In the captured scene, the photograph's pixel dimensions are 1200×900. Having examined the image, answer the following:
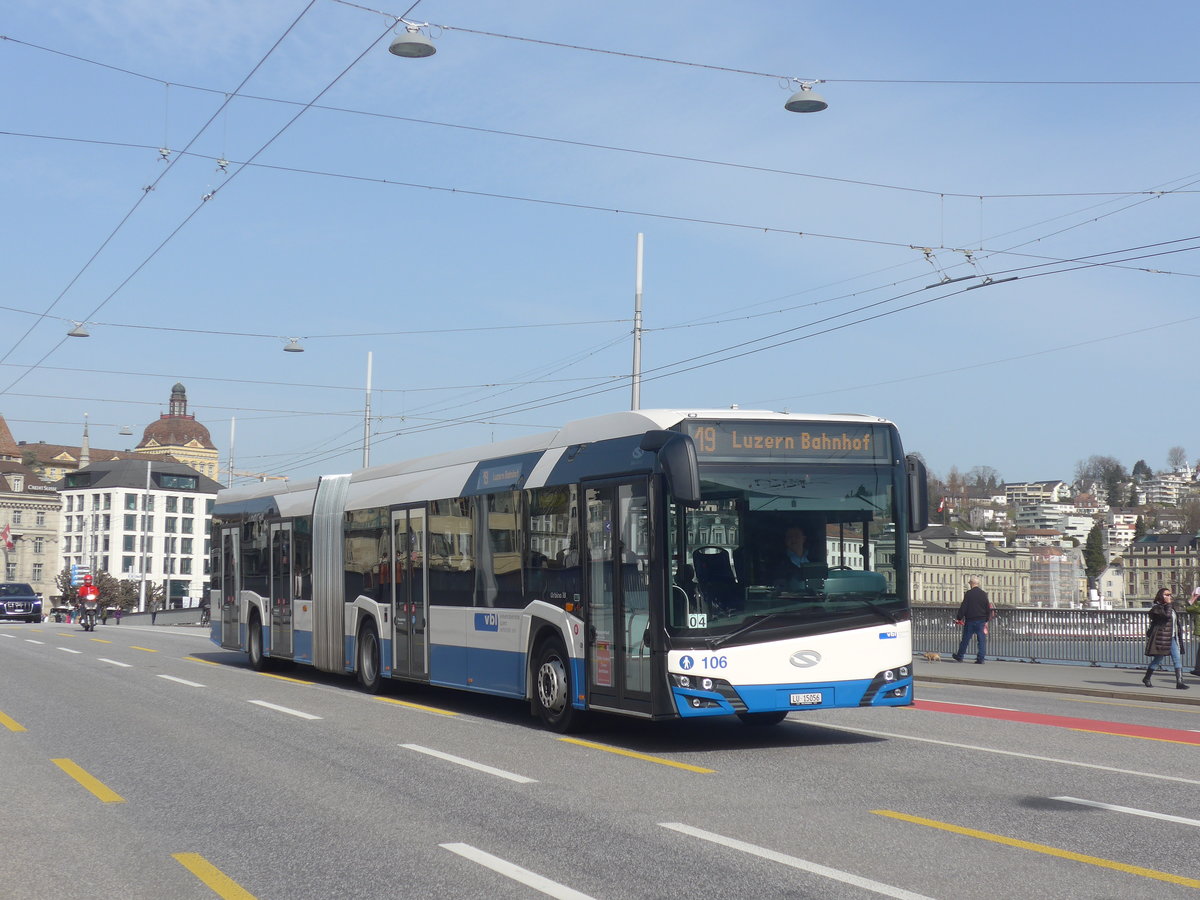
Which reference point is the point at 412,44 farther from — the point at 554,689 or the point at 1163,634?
the point at 1163,634

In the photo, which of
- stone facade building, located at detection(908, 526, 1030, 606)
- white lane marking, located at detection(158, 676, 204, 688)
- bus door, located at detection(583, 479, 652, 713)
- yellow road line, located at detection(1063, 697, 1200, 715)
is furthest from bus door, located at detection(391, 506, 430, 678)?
stone facade building, located at detection(908, 526, 1030, 606)

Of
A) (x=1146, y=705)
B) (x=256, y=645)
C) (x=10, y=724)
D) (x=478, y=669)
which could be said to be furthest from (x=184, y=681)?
(x=1146, y=705)

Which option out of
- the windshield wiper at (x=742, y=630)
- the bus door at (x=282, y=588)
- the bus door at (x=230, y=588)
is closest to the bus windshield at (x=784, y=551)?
the windshield wiper at (x=742, y=630)

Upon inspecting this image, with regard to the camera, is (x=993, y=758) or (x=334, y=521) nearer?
(x=993, y=758)

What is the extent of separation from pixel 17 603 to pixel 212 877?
60.0m

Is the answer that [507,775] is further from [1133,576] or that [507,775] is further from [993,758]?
[1133,576]

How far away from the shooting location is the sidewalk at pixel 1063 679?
20.1m

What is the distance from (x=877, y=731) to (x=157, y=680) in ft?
37.7

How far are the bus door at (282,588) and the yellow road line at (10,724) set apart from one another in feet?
23.1

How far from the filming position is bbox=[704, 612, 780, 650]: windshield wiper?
39.8ft

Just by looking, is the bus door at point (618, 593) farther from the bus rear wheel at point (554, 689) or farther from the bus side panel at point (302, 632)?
the bus side panel at point (302, 632)

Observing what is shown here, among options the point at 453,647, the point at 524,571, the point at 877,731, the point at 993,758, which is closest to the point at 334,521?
the point at 453,647

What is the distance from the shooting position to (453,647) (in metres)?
16.5

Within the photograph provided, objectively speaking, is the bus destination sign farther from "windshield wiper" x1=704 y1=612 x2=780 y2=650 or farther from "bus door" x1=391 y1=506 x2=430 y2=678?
"bus door" x1=391 y1=506 x2=430 y2=678
